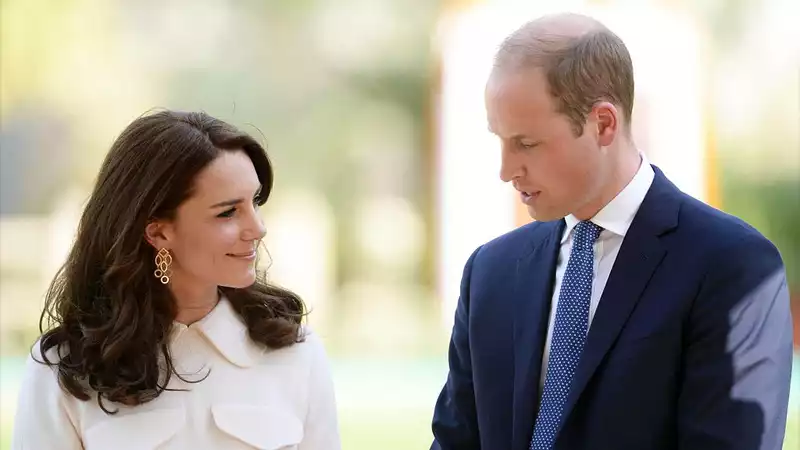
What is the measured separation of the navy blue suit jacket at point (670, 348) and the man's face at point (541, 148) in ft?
0.44

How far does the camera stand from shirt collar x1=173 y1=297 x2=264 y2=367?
206cm

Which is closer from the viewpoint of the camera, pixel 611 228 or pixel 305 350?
pixel 611 228

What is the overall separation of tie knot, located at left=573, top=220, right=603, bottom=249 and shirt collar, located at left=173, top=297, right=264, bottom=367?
66cm

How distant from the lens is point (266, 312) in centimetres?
214

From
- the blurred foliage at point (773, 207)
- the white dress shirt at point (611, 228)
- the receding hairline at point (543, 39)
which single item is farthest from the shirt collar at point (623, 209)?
the blurred foliage at point (773, 207)

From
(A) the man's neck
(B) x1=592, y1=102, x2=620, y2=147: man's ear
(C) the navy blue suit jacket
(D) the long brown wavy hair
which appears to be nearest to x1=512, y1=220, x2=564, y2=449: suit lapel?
(C) the navy blue suit jacket

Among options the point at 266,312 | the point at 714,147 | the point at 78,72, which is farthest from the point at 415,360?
the point at 266,312

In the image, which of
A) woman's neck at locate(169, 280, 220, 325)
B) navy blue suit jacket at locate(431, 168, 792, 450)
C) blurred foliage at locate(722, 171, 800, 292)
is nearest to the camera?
navy blue suit jacket at locate(431, 168, 792, 450)

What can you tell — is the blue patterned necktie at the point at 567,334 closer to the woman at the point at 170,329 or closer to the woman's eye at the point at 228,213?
the woman at the point at 170,329

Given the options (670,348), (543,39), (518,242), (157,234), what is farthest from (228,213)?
(670,348)

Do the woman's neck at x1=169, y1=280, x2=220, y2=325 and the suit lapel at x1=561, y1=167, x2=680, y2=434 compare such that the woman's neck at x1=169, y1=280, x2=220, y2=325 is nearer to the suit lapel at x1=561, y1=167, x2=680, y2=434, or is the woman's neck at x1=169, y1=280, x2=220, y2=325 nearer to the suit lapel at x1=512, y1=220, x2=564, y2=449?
the suit lapel at x1=512, y1=220, x2=564, y2=449

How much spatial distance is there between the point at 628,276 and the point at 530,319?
21cm

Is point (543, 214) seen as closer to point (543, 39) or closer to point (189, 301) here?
point (543, 39)

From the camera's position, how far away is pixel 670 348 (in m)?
1.78
